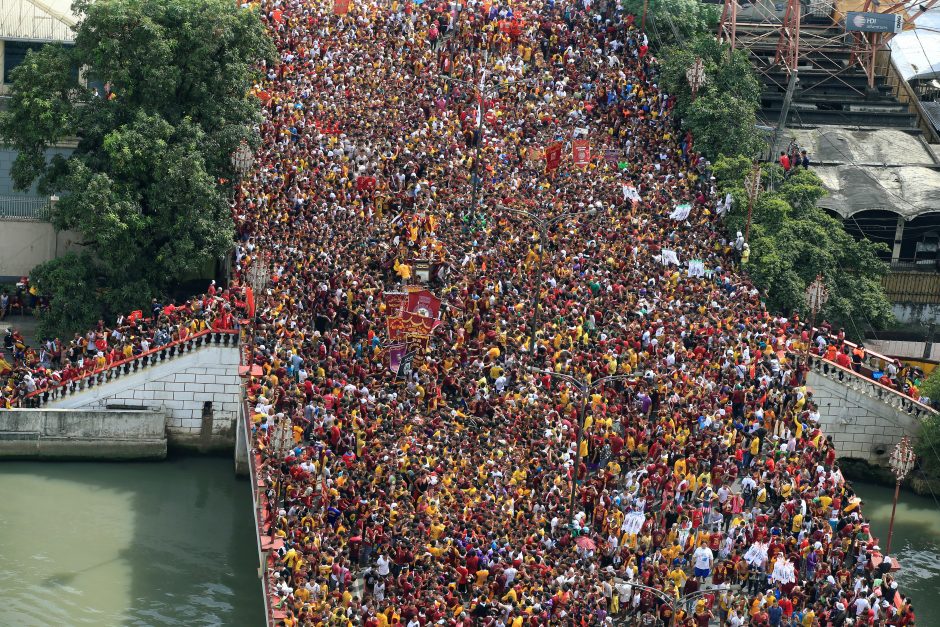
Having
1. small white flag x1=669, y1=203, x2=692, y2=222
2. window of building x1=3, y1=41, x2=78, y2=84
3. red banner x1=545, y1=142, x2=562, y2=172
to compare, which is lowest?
small white flag x1=669, y1=203, x2=692, y2=222

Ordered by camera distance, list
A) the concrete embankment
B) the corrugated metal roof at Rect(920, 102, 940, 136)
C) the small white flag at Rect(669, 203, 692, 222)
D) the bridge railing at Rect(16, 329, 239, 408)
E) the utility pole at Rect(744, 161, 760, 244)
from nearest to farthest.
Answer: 1. the concrete embankment
2. the bridge railing at Rect(16, 329, 239, 408)
3. the utility pole at Rect(744, 161, 760, 244)
4. the small white flag at Rect(669, 203, 692, 222)
5. the corrugated metal roof at Rect(920, 102, 940, 136)

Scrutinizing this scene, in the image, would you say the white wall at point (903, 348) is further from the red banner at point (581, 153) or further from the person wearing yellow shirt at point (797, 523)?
the person wearing yellow shirt at point (797, 523)

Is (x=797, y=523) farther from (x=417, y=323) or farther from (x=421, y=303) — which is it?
(x=421, y=303)

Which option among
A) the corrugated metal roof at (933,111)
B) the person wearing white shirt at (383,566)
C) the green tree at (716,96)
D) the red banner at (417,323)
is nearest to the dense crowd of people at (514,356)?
the person wearing white shirt at (383,566)

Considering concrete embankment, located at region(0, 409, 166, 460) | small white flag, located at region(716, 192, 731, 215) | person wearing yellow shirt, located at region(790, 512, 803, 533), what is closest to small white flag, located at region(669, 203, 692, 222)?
small white flag, located at region(716, 192, 731, 215)

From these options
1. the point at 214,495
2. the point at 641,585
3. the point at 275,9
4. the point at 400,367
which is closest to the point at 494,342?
the point at 400,367

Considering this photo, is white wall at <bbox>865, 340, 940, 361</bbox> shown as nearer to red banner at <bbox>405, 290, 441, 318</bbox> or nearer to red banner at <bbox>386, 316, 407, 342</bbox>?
red banner at <bbox>405, 290, 441, 318</bbox>

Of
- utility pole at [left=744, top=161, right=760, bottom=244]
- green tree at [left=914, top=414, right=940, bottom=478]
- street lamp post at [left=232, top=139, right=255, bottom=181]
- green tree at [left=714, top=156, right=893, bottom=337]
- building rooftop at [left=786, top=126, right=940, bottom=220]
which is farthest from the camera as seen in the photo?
building rooftop at [left=786, top=126, right=940, bottom=220]
